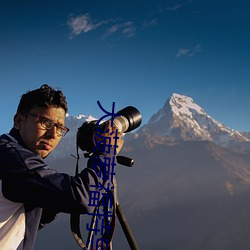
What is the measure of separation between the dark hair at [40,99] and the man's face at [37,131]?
0.03m

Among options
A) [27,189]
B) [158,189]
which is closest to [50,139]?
[27,189]

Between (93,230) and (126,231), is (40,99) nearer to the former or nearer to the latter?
(93,230)

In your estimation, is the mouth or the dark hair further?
the dark hair

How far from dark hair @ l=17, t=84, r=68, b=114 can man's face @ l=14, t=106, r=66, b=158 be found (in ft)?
0.11

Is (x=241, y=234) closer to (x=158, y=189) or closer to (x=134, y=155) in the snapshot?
(x=158, y=189)

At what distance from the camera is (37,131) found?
1756 mm

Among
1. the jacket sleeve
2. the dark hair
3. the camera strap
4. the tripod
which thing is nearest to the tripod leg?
the tripod

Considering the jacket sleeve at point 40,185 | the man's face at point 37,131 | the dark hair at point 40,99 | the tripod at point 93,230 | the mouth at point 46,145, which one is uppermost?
the dark hair at point 40,99

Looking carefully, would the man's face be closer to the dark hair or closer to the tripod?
the dark hair

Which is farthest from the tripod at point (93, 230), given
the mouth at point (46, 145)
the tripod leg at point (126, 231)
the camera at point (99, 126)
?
the mouth at point (46, 145)

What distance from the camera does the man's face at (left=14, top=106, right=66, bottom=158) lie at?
1.74m

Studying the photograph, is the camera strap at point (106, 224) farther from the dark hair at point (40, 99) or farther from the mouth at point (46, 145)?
the dark hair at point (40, 99)

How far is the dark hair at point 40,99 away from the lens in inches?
73.3

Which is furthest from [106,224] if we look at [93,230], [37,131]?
[37,131]
